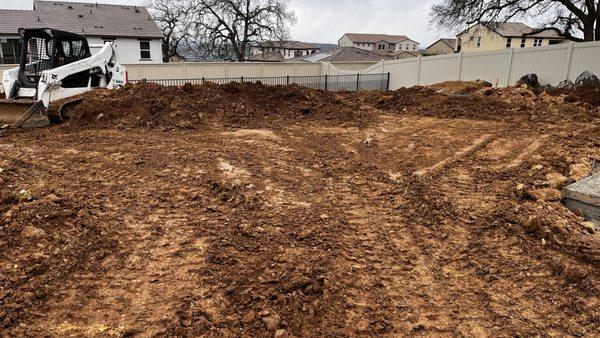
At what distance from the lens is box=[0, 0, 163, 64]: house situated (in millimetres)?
26609

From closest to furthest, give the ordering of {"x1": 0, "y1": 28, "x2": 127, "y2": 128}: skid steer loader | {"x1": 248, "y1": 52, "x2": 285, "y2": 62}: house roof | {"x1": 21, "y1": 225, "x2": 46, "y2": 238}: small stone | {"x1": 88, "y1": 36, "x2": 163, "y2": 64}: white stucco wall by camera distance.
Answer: {"x1": 21, "y1": 225, "x2": 46, "y2": 238}: small stone
{"x1": 0, "y1": 28, "x2": 127, "y2": 128}: skid steer loader
{"x1": 88, "y1": 36, "x2": 163, "y2": 64}: white stucco wall
{"x1": 248, "y1": 52, "x2": 285, "y2": 62}: house roof

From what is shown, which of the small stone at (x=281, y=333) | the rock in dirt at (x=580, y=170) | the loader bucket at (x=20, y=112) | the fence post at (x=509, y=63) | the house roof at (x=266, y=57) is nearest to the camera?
the small stone at (x=281, y=333)

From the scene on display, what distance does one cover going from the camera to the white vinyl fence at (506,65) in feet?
46.8

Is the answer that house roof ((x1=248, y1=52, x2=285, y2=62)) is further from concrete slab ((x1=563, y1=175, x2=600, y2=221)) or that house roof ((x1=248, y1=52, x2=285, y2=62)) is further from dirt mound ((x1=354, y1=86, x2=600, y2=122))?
concrete slab ((x1=563, y1=175, x2=600, y2=221))

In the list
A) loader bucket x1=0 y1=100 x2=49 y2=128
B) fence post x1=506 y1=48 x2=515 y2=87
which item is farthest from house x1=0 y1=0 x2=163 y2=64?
fence post x1=506 y1=48 x2=515 y2=87

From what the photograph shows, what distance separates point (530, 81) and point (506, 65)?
5.68 feet

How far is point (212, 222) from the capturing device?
184 inches

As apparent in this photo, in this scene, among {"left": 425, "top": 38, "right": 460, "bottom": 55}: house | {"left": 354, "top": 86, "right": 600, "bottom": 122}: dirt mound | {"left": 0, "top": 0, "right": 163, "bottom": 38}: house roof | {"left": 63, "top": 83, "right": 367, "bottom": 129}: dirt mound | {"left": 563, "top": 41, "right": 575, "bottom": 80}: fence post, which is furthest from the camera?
{"left": 425, "top": 38, "right": 460, "bottom": 55}: house

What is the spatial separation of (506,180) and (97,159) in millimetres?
6742

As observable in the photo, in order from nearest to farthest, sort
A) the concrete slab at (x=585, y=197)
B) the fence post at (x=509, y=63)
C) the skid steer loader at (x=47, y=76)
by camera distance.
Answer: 1. the concrete slab at (x=585, y=197)
2. the skid steer loader at (x=47, y=76)
3. the fence post at (x=509, y=63)

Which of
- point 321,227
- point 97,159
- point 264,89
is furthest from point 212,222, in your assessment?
point 264,89

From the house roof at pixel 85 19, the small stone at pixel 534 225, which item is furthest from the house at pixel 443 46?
the small stone at pixel 534 225

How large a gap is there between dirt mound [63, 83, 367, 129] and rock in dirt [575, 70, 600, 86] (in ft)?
25.2

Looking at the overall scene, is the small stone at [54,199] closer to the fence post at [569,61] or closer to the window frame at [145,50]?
the fence post at [569,61]
